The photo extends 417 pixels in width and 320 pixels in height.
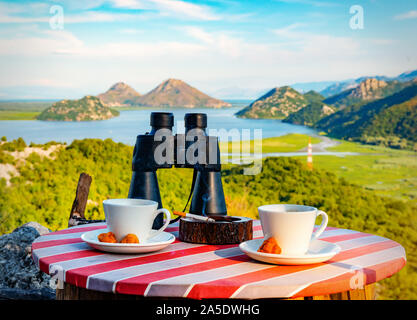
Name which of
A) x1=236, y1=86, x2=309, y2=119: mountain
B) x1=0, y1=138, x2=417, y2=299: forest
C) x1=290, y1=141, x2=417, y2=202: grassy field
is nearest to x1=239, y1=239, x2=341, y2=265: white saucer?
x1=0, y1=138, x2=417, y2=299: forest

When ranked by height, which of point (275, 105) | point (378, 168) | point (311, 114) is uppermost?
point (275, 105)

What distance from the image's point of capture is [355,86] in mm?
9180

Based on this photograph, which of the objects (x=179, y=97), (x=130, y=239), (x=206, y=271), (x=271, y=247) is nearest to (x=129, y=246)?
(x=130, y=239)

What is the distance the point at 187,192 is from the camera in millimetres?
5855

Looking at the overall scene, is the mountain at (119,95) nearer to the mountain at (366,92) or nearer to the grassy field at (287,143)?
the grassy field at (287,143)

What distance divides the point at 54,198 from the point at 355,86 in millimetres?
6363

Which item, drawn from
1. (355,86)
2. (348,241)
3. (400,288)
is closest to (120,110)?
(355,86)

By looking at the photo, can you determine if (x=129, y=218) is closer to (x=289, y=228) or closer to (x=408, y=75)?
(x=289, y=228)

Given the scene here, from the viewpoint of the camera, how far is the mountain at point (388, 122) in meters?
7.93

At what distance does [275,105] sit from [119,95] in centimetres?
295

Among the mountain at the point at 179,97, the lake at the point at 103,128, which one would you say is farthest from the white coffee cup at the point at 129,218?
the mountain at the point at 179,97

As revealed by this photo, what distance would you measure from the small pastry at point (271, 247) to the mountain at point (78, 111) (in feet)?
23.1

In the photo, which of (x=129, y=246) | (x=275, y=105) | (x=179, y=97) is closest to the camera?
(x=129, y=246)

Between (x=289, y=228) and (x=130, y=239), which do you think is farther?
(x=130, y=239)
